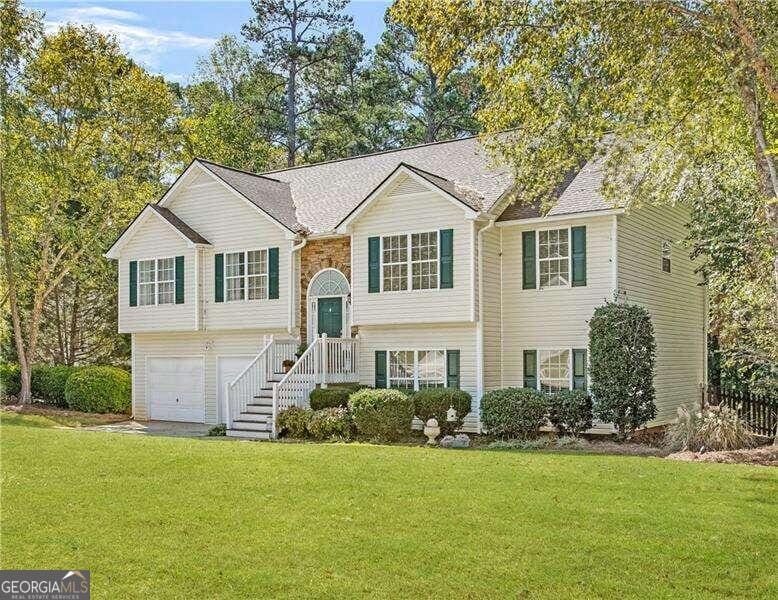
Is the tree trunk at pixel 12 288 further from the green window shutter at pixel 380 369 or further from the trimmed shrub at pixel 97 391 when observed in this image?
the green window shutter at pixel 380 369

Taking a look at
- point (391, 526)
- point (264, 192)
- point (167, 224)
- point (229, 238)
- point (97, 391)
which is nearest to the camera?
point (391, 526)

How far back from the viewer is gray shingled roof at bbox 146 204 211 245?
22141 mm

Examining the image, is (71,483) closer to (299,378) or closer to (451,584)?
(451,584)

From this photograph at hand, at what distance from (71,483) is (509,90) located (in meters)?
9.68

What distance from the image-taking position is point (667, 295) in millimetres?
20172

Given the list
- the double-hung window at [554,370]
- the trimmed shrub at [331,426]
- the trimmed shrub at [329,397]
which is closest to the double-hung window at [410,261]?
the trimmed shrub at [329,397]

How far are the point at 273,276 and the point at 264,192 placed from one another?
303cm

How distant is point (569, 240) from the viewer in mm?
17953

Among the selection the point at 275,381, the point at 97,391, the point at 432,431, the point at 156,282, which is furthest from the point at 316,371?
the point at 97,391

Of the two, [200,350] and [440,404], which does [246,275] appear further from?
[440,404]

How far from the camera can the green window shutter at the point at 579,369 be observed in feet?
58.2

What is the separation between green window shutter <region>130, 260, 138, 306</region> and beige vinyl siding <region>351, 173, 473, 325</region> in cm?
753

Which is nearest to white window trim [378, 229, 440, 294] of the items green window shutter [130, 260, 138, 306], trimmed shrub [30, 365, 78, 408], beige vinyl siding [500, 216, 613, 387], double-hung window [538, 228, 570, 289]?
beige vinyl siding [500, 216, 613, 387]

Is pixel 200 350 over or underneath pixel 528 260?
underneath
